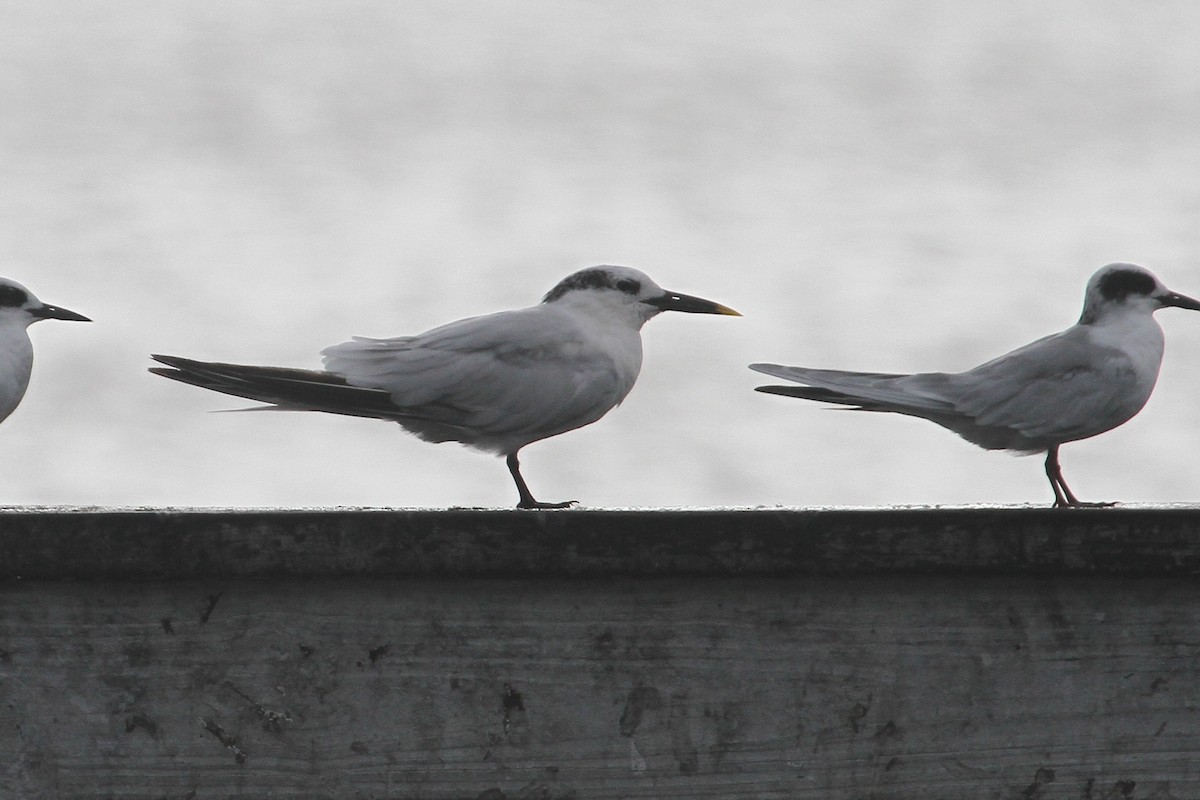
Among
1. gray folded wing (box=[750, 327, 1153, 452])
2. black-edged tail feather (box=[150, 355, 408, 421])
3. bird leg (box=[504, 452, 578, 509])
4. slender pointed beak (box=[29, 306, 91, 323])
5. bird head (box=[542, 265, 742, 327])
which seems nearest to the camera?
black-edged tail feather (box=[150, 355, 408, 421])

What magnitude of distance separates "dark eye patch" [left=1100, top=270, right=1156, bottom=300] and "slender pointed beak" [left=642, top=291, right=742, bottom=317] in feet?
4.19

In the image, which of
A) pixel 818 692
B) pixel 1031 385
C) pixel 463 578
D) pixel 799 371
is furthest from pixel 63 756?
pixel 1031 385

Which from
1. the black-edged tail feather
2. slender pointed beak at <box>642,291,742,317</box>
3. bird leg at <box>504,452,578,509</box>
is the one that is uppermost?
slender pointed beak at <box>642,291,742,317</box>

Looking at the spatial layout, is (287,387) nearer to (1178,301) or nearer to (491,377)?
(491,377)

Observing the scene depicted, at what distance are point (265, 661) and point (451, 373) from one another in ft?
6.78

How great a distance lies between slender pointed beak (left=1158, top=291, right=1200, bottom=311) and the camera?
4.64 meters

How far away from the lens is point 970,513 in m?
2.07

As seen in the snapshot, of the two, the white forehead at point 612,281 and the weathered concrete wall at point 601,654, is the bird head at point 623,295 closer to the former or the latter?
the white forehead at point 612,281

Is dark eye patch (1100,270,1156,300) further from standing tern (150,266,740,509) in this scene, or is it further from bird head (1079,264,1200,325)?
standing tern (150,266,740,509)

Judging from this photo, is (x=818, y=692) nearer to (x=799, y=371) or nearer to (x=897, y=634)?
(x=897, y=634)

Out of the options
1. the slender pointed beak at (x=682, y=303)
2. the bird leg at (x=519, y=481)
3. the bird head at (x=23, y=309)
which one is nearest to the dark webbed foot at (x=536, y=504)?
the bird leg at (x=519, y=481)

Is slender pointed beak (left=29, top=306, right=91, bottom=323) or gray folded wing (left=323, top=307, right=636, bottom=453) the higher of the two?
slender pointed beak (left=29, top=306, right=91, bottom=323)

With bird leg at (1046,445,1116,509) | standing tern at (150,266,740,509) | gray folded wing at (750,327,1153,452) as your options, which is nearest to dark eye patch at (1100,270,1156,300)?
gray folded wing at (750,327,1153,452)

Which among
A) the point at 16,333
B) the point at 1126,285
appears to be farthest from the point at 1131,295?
the point at 16,333
